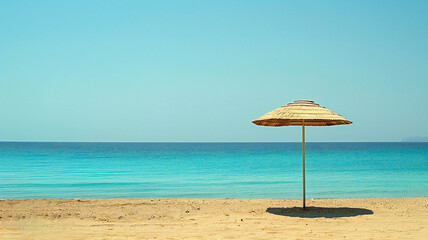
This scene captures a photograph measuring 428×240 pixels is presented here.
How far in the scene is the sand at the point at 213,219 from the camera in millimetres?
5676

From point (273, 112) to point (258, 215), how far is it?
1.80 meters

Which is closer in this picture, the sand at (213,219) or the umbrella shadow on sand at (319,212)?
the sand at (213,219)

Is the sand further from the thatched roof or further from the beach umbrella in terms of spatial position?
the thatched roof

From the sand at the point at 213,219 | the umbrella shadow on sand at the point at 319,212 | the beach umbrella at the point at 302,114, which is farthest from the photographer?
the umbrella shadow on sand at the point at 319,212

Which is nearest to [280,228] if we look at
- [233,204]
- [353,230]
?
[353,230]

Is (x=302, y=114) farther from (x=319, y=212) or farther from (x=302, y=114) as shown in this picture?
(x=319, y=212)

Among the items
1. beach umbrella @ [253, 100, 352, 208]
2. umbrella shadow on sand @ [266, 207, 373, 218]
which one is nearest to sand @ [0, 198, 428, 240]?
umbrella shadow on sand @ [266, 207, 373, 218]

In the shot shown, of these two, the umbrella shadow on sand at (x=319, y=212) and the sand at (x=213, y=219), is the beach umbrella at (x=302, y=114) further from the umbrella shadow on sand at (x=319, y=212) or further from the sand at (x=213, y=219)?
the sand at (x=213, y=219)

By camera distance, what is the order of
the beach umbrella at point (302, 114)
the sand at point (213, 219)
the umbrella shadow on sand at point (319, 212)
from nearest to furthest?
the sand at point (213, 219) < the beach umbrella at point (302, 114) < the umbrella shadow on sand at point (319, 212)

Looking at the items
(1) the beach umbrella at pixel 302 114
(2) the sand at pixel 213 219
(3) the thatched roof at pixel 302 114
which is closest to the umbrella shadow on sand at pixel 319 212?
(2) the sand at pixel 213 219

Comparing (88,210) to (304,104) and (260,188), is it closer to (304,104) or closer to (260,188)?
(304,104)

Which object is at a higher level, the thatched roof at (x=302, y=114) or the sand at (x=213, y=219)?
the thatched roof at (x=302, y=114)

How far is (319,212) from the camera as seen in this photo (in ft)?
24.8

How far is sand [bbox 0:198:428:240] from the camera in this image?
5.68m
